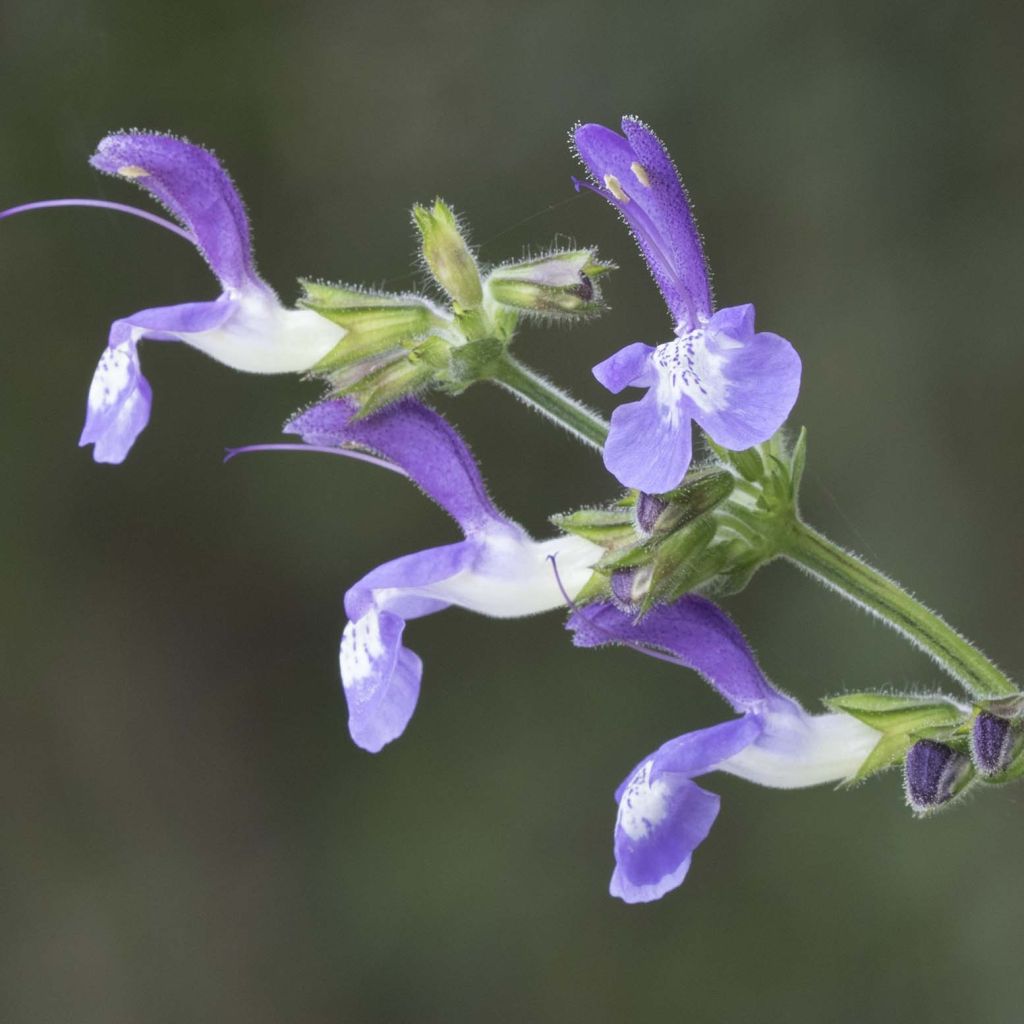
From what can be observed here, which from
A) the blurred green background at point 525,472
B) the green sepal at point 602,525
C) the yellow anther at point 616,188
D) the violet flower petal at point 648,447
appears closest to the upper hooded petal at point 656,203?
the yellow anther at point 616,188

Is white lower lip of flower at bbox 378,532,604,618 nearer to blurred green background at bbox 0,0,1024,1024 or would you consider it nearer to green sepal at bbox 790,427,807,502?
green sepal at bbox 790,427,807,502

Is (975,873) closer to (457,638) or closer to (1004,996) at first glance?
(1004,996)

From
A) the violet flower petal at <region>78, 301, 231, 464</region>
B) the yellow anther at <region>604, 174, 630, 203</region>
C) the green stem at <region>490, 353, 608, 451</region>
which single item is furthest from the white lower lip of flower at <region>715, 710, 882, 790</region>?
the violet flower petal at <region>78, 301, 231, 464</region>

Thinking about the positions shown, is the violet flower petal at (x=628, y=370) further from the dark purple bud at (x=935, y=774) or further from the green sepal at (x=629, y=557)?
the dark purple bud at (x=935, y=774)

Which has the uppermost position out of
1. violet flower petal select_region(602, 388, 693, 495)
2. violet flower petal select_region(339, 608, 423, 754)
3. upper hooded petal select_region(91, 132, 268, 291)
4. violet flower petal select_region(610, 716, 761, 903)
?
upper hooded petal select_region(91, 132, 268, 291)

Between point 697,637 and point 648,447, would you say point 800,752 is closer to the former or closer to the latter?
point 697,637
